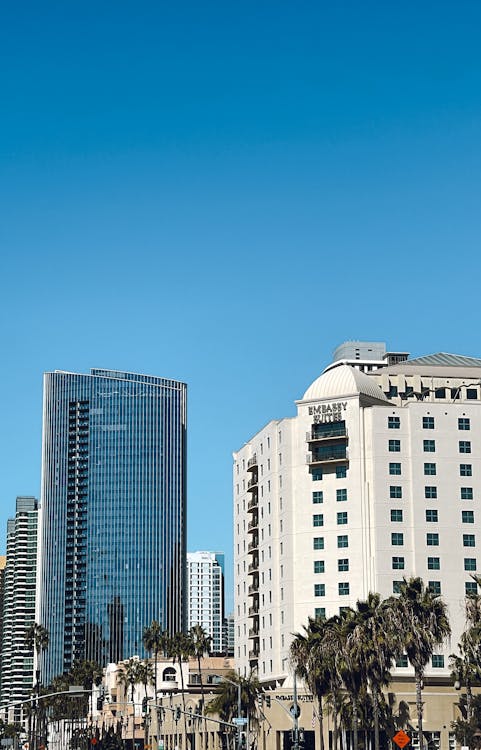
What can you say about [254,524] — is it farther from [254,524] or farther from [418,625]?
[418,625]

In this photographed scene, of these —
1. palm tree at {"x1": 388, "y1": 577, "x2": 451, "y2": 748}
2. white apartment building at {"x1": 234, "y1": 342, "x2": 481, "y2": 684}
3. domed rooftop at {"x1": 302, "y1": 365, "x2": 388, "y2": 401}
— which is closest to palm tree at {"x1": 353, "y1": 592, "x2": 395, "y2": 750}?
palm tree at {"x1": 388, "y1": 577, "x2": 451, "y2": 748}

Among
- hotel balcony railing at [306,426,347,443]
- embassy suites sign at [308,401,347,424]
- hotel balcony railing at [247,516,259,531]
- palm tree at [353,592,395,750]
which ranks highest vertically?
embassy suites sign at [308,401,347,424]

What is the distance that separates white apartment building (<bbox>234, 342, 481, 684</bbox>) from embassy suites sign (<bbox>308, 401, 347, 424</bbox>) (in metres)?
0.11

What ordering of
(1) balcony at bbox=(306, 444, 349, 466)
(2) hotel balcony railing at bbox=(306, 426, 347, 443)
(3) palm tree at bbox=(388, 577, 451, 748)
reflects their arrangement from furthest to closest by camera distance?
1. (2) hotel balcony railing at bbox=(306, 426, 347, 443)
2. (1) balcony at bbox=(306, 444, 349, 466)
3. (3) palm tree at bbox=(388, 577, 451, 748)

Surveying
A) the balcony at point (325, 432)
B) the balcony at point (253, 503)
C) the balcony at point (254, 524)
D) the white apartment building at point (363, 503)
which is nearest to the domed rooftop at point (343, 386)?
the white apartment building at point (363, 503)

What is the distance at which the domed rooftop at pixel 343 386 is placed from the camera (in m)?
136

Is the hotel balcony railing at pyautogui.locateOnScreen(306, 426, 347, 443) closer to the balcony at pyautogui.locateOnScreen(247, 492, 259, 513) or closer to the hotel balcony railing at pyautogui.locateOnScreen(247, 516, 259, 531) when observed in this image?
the balcony at pyautogui.locateOnScreen(247, 492, 259, 513)

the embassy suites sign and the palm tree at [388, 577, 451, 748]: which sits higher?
the embassy suites sign

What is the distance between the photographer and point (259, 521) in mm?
147500

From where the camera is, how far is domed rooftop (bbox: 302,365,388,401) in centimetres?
13562

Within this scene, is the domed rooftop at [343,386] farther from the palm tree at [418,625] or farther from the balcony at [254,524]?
the palm tree at [418,625]

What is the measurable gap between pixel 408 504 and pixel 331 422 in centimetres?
1222

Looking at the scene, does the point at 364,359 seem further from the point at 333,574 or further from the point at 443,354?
the point at 333,574

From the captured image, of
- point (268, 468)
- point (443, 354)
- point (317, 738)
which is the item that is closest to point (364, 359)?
point (443, 354)
